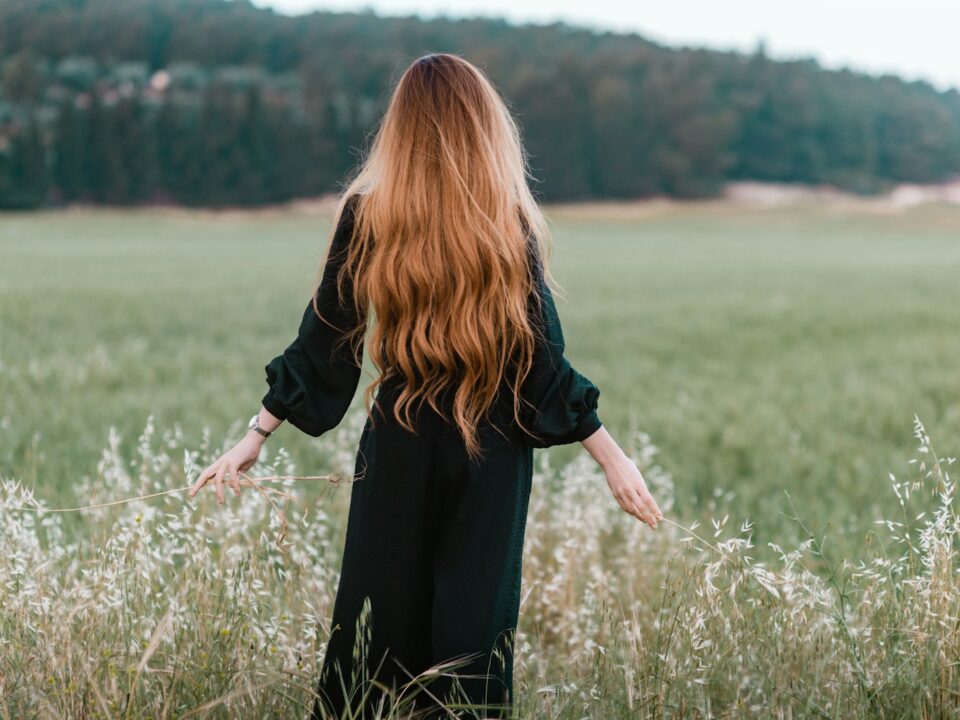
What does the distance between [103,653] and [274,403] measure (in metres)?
0.75

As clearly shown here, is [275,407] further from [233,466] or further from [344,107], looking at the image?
[344,107]

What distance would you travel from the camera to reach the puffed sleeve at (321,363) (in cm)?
262

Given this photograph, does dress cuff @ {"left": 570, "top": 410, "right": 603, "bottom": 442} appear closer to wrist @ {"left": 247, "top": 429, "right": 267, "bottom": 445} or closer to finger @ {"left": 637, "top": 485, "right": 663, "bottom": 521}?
finger @ {"left": 637, "top": 485, "right": 663, "bottom": 521}

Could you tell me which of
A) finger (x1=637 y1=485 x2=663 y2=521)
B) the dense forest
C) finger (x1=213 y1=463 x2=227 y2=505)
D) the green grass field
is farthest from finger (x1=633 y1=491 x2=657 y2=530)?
the dense forest

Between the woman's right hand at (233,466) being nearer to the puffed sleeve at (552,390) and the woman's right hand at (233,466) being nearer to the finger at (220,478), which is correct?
the finger at (220,478)

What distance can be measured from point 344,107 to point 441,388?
265ft

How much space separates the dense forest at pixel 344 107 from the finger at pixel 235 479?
2620 inches

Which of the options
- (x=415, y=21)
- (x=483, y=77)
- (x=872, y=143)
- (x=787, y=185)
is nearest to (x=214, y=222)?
(x=415, y=21)

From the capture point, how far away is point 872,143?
89.2 meters

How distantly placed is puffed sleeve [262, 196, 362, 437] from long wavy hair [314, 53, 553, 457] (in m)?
0.07

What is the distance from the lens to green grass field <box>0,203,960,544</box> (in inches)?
253

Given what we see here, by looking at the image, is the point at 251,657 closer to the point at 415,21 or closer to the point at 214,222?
the point at 214,222

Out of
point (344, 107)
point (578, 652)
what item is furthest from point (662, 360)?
point (344, 107)

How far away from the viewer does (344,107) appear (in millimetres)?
79750
